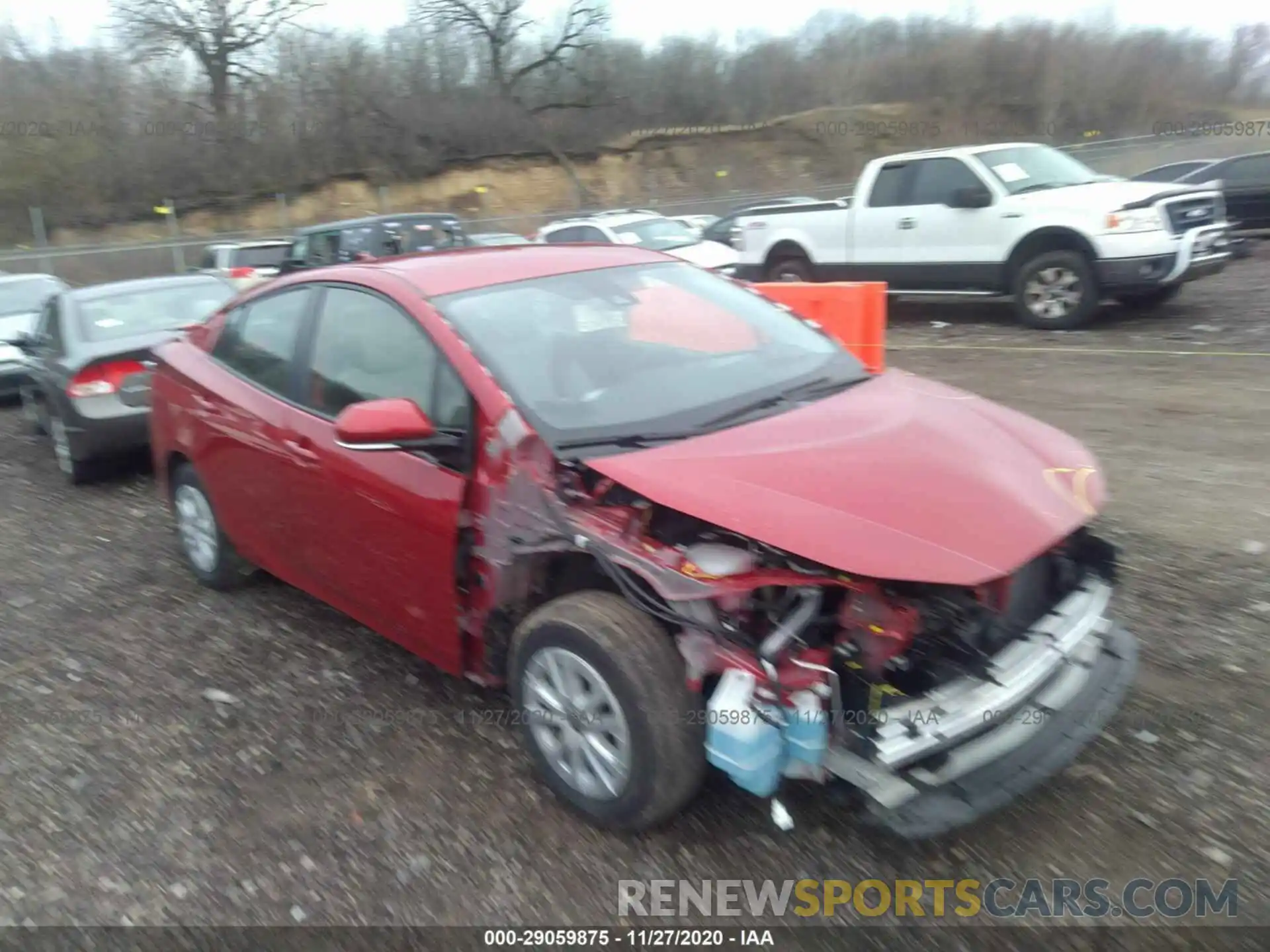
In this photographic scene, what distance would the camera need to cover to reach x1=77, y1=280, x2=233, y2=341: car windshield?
774 cm

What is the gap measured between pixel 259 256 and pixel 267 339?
14.9m

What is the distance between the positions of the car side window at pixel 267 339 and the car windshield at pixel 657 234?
10.4m

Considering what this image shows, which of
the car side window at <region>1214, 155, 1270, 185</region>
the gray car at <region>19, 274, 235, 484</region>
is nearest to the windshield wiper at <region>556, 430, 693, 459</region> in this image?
the gray car at <region>19, 274, 235, 484</region>

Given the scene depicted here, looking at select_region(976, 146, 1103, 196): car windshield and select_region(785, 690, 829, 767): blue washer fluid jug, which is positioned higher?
select_region(976, 146, 1103, 196): car windshield

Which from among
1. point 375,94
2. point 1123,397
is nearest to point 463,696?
point 1123,397

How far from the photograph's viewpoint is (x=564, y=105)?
4625 centimetres

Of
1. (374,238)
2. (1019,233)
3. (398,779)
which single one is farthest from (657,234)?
(398,779)

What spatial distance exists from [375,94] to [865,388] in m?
42.3

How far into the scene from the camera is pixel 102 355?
721 centimetres

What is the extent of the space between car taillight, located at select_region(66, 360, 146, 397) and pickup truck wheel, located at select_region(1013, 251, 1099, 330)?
8848 mm

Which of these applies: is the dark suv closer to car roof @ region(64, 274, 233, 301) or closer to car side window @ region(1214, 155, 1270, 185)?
car roof @ region(64, 274, 233, 301)

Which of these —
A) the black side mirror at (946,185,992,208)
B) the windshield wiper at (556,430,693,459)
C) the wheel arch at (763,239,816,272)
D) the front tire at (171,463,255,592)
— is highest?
the black side mirror at (946,185,992,208)

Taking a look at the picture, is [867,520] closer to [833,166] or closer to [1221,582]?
[1221,582]

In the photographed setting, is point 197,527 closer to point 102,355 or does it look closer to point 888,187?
point 102,355
